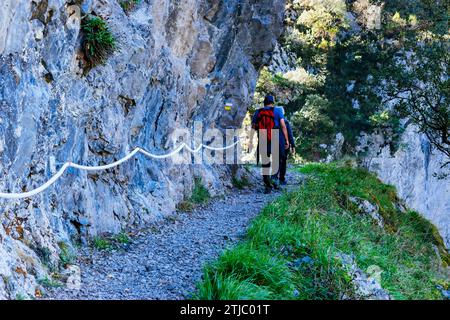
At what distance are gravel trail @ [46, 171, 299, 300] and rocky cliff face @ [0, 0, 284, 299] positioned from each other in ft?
1.29

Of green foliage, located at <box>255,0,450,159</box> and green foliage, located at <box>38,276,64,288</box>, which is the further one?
green foliage, located at <box>255,0,450,159</box>

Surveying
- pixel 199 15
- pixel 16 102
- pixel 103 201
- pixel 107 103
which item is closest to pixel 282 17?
pixel 199 15

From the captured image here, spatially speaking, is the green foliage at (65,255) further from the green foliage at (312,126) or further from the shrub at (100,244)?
the green foliage at (312,126)

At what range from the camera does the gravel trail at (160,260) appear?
4.52 meters

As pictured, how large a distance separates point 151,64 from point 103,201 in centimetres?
301

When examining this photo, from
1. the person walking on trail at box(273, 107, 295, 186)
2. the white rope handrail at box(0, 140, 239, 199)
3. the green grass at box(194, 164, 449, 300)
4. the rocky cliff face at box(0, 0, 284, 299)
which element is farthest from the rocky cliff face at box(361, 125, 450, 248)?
the rocky cliff face at box(0, 0, 284, 299)

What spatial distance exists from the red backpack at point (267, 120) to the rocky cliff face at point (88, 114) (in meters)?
1.62

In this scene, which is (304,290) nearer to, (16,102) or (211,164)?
(16,102)

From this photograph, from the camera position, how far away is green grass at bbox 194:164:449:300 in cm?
462

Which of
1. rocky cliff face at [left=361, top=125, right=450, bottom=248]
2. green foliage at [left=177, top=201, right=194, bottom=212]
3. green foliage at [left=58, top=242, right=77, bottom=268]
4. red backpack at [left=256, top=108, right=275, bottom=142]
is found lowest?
rocky cliff face at [left=361, top=125, right=450, bottom=248]

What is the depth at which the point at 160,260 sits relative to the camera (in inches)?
221

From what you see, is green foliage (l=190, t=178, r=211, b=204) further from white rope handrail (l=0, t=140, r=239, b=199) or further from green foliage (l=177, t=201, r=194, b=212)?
white rope handrail (l=0, t=140, r=239, b=199)

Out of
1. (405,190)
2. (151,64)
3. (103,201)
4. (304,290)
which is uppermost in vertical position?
(151,64)

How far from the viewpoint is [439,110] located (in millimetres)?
15328
